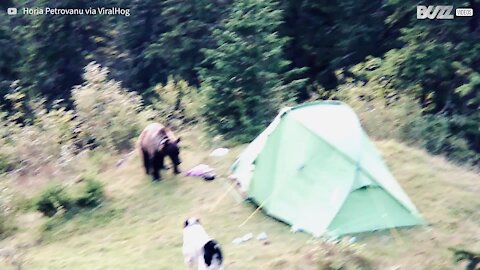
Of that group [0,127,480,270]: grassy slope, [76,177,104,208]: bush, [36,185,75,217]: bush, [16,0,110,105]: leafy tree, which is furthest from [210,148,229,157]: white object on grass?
[16,0,110,105]: leafy tree

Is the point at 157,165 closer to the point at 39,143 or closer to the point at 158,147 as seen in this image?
the point at 158,147

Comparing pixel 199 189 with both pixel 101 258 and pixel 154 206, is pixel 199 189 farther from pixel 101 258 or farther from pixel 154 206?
pixel 101 258

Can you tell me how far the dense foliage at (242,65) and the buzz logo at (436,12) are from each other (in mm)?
113

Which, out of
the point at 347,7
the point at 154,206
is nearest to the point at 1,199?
the point at 154,206

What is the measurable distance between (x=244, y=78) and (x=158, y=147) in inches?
97.1

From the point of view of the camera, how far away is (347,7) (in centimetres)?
1291

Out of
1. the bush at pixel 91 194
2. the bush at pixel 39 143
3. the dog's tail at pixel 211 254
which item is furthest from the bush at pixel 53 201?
the dog's tail at pixel 211 254

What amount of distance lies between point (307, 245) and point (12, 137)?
486 centimetres

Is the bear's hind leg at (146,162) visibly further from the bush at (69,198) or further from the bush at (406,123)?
the bush at (406,123)

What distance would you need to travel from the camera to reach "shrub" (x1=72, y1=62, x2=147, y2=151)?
9.71 meters

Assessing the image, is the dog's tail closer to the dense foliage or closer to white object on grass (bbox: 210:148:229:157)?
white object on grass (bbox: 210:148:229:157)

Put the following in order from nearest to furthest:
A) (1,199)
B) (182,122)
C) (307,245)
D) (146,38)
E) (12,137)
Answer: (307,245) → (1,199) → (12,137) → (182,122) → (146,38)

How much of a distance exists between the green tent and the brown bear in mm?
1008

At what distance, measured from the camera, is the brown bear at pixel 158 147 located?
26.3 feet
